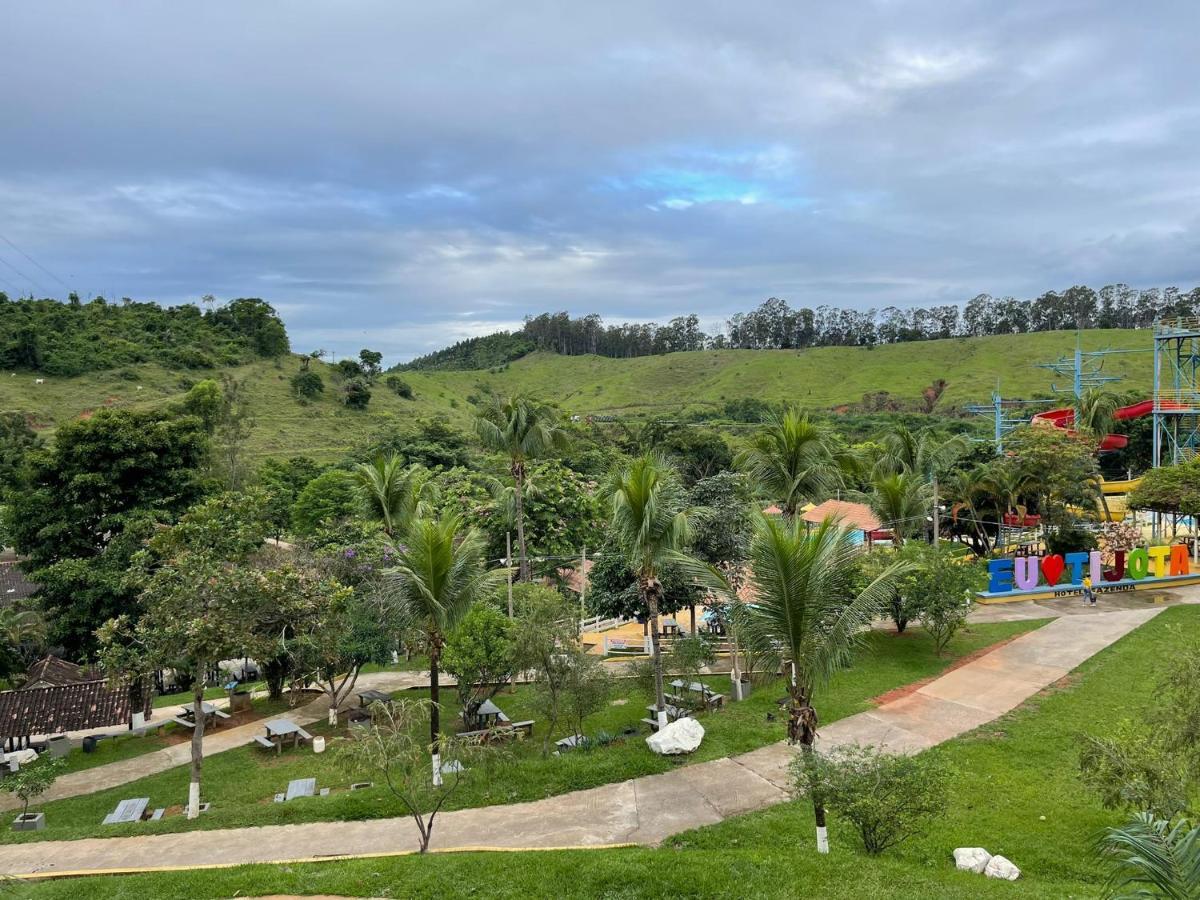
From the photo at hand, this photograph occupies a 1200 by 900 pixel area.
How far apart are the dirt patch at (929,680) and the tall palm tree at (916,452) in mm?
6115

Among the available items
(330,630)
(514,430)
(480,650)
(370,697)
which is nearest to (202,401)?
(370,697)

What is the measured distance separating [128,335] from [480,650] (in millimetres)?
76747

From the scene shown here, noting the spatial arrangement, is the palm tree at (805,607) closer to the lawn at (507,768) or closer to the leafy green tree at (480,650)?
the lawn at (507,768)

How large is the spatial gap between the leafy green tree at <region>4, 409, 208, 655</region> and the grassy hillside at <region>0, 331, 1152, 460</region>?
3897 centimetres

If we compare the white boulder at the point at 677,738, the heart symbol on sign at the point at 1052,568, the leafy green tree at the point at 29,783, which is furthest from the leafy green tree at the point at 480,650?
the heart symbol on sign at the point at 1052,568

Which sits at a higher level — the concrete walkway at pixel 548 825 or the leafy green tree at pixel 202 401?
the leafy green tree at pixel 202 401

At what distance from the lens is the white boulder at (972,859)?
9727mm

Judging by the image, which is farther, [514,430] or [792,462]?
[514,430]

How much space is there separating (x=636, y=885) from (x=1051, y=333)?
11860 centimetres

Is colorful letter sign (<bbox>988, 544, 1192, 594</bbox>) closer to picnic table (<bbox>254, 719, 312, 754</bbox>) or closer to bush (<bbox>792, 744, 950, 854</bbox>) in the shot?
bush (<bbox>792, 744, 950, 854</bbox>)

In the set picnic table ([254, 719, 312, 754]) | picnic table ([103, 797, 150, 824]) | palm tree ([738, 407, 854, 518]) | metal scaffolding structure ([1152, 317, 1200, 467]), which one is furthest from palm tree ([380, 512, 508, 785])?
metal scaffolding structure ([1152, 317, 1200, 467])

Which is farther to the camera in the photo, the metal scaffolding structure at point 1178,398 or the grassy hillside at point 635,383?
the grassy hillside at point 635,383

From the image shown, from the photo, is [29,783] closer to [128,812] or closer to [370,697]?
[128,812]

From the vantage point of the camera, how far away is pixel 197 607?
14016 millimetres
